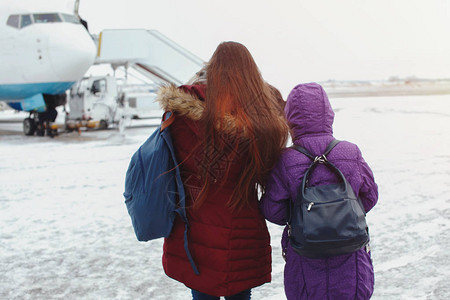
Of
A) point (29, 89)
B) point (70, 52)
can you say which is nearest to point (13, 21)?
point (70, 52)

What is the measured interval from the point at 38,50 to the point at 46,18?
1047mm

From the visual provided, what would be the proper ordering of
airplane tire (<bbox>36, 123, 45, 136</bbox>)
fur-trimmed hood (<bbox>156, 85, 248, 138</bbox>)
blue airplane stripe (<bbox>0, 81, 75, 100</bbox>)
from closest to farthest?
1. fur-trimmed hood (<bbox>156, 85, 248, 138</bbox>)
2. blue airplane stripe (<bbox>0, 81, 75, 100</bbox>)
3. airplane tire (<bbox>36, 123, 45, 136</bbox>)

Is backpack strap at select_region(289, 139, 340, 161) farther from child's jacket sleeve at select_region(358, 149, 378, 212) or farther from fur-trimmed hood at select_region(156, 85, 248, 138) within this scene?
fur-trimmed hood at select_region(156, 85, 248, 138)

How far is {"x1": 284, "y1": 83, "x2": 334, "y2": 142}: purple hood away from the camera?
1.93 metres

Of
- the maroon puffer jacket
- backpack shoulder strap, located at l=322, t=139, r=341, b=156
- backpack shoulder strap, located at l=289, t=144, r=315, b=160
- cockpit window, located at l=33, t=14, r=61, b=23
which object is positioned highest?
cockpit window, located at l=33, t=14, r=61, b=23

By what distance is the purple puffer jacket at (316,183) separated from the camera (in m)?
1.89

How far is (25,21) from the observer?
12297 millimetres

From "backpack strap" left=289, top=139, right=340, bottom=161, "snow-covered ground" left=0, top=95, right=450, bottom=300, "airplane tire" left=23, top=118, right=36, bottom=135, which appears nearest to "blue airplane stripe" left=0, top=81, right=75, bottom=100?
"airplane tire" left=23, top=118, right=36, bottom=135

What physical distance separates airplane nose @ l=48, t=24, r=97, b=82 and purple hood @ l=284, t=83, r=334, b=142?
1143 centimetres

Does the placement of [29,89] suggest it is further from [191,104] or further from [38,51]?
[191,104]

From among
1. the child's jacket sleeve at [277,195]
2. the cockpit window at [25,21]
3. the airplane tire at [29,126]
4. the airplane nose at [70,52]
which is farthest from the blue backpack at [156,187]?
the airplane tire at [29,126]

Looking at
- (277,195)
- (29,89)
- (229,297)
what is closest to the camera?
(277,195)

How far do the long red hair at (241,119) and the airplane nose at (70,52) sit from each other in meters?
11.3

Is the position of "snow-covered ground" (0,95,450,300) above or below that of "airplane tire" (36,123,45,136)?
above
